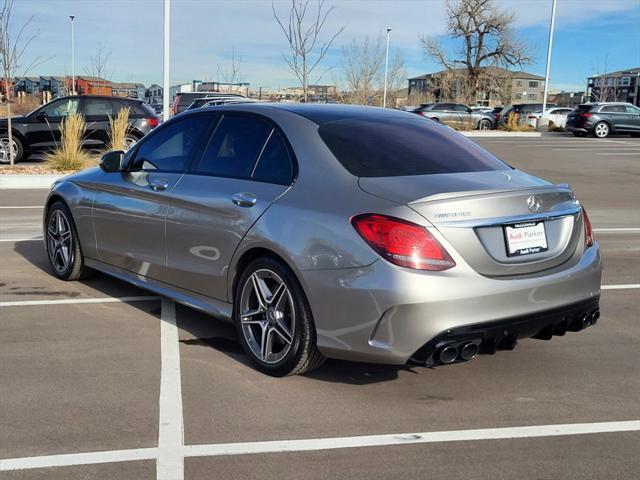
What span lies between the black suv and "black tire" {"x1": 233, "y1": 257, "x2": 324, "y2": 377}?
561 inches

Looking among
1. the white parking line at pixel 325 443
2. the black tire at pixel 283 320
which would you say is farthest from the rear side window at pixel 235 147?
the white parking line at pixel 325 443

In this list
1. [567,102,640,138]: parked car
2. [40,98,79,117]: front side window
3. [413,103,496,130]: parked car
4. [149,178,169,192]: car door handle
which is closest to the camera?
[149,178,169,192]: car door handle

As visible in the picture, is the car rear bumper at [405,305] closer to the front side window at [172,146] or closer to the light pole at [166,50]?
the front side window at [172,146]

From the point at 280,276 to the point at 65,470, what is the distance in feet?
5.08

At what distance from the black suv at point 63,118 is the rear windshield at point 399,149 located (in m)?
14.2

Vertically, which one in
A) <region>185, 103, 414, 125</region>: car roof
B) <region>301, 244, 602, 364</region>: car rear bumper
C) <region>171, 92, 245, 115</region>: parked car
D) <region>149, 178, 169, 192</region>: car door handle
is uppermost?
<region>171, 92, 245, 115</region>: parked car

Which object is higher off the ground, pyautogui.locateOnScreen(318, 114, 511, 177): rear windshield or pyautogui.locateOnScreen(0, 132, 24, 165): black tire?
pyautogui.locateOnScreen(318, 114, 511, 177): rear windshield

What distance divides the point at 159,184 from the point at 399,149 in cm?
185

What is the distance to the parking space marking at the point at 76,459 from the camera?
3.28 meters

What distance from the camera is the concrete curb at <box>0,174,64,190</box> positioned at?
14703mm

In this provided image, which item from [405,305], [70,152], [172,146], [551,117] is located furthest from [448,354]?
[551,117]

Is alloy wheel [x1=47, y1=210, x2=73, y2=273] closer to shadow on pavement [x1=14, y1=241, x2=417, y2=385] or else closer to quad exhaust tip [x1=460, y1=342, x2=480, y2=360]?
shadow on pavement [x1=14, y1=241, x2=417, y2=385]

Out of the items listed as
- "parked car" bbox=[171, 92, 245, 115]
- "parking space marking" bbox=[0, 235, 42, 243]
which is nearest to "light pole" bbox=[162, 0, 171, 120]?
"parked car" bbox=[171, 92, 245, 115]

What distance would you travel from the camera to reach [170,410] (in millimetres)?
3889
